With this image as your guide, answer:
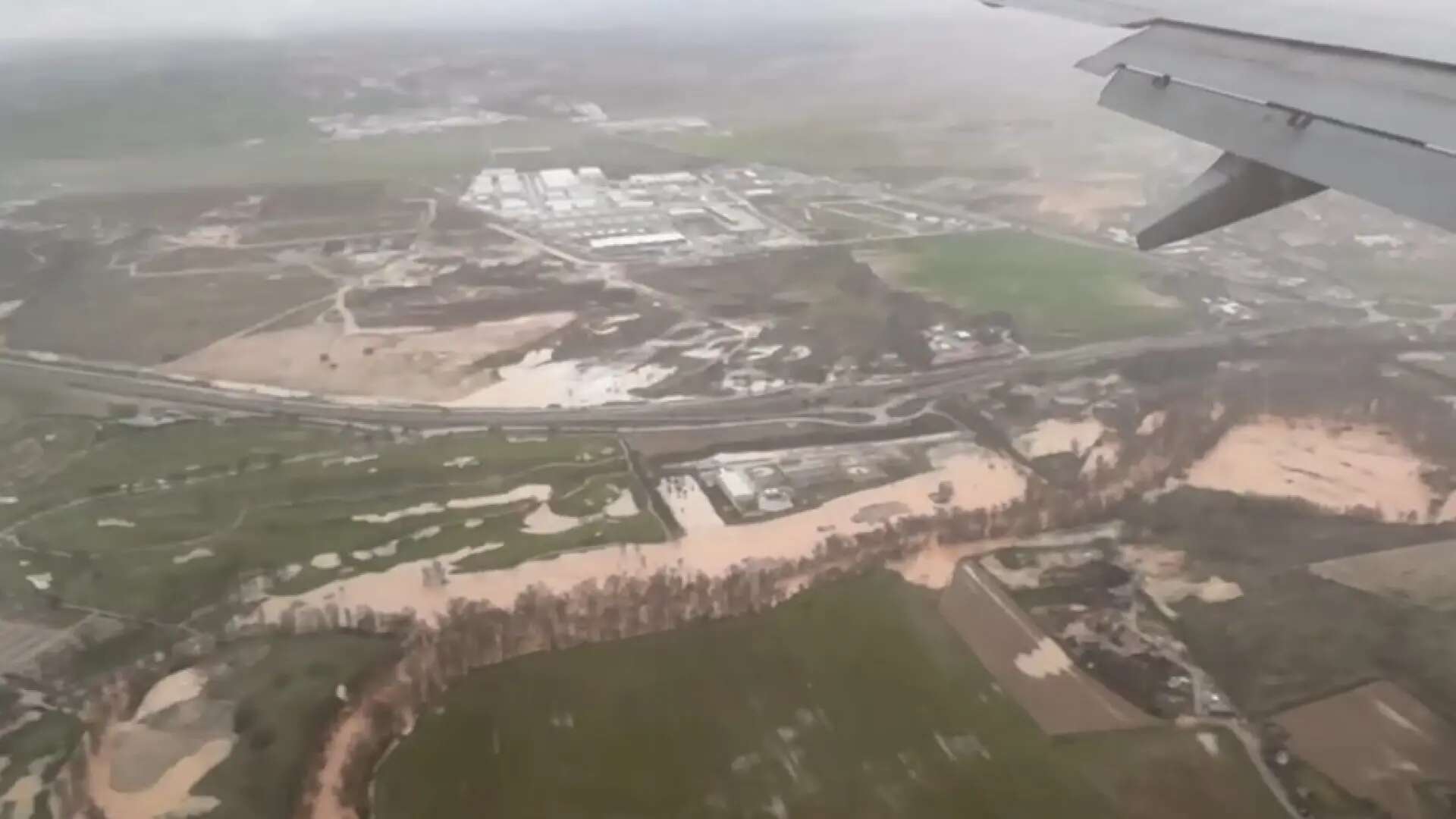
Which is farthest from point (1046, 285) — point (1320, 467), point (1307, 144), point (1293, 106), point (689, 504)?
point (1307, 144)

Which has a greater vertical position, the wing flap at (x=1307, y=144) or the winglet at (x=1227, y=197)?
the wing flap at (x=1307, y=144)

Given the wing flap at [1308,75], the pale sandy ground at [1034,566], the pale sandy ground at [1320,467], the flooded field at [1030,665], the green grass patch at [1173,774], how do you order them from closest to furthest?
the wing flap at [1308,75], the green grass patch at [1173,774], the flooded field at [1030,665], the pale sandy ground at [1034,566], the pale sandy ground at [1320,467]

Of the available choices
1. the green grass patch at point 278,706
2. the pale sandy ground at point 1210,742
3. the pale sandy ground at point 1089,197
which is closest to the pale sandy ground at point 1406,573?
the pale sandy ground at point 1210,742

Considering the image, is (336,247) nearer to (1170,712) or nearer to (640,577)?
(640,577)

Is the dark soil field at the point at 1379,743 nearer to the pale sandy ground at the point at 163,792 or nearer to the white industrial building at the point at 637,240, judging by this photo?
the pale sandy ground at the point at 163,792

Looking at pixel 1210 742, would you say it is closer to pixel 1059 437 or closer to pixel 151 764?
pixel 1059 437

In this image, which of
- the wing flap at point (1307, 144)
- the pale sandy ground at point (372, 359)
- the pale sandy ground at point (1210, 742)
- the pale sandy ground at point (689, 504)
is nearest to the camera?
the wing flap at point (1307, 144)
